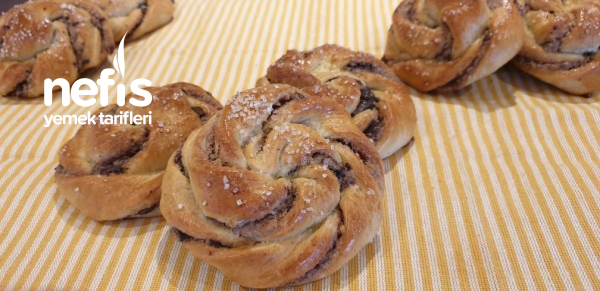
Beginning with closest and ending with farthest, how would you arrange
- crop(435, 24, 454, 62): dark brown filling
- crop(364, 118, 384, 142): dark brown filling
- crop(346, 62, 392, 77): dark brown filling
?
crop(364, 118, 384, 142): dark brown filling < crop(346, 62, 392, 77): dark brown filling < crop(435, 24, 454, 62): dark brown filling

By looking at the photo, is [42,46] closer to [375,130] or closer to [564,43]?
[375,130]

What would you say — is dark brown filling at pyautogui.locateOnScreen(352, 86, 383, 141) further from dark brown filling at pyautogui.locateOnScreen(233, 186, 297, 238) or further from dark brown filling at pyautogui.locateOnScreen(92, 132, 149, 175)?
dark brown filling at pyautogui.locateOnScreen(92, 132, 149, 175)

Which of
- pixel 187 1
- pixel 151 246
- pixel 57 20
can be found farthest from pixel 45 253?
pixel 187 1

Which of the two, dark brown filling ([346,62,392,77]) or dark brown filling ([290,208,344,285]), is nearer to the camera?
dark brown filling ([290,208,344,285])

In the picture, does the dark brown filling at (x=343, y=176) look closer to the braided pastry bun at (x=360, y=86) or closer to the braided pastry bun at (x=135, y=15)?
the braided pastry bun at (x=360, y=86)
